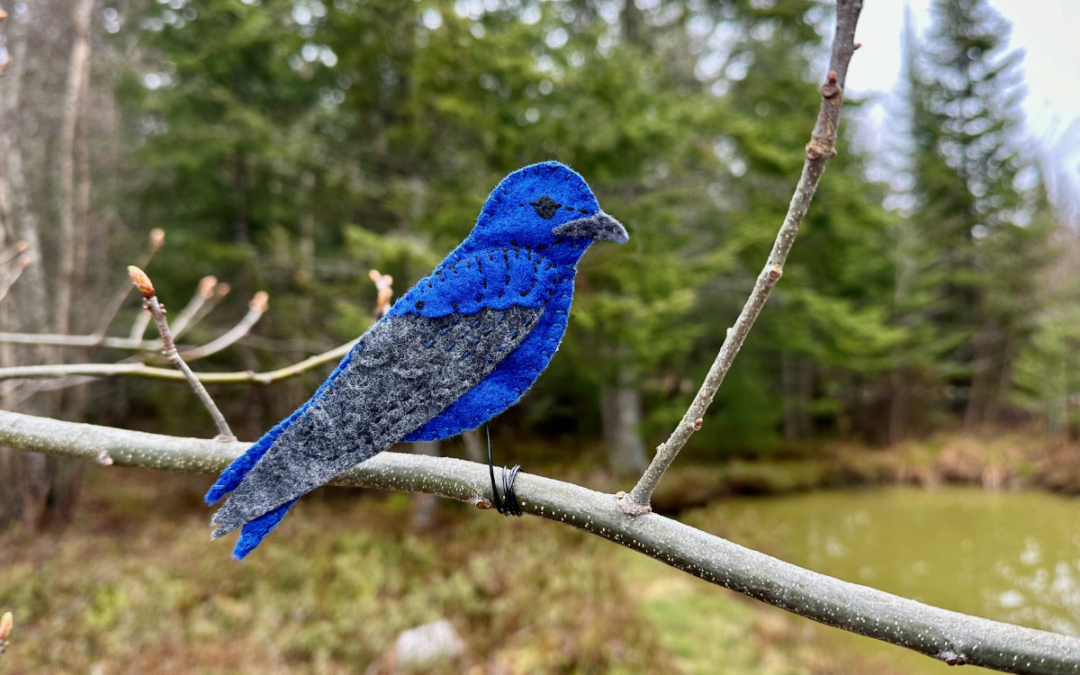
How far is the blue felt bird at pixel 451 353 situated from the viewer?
629mm

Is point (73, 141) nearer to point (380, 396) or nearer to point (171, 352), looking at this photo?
point (171, 352)

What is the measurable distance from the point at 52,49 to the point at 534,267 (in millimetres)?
6571

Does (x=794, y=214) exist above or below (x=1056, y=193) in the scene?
above

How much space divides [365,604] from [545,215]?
4158 millimetres

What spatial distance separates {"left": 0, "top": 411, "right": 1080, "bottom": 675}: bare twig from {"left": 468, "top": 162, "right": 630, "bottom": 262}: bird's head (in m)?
0.30

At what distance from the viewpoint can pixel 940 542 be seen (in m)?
5.82

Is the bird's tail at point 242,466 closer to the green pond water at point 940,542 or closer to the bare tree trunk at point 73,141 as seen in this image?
the green pond water at point 940,542

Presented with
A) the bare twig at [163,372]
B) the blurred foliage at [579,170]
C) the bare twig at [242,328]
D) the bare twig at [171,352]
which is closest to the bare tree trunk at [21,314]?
the blurred foliage at [579,170]

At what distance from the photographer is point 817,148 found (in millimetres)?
546

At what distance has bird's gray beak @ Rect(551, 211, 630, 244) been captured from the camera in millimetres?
716

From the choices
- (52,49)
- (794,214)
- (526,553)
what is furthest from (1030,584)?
(52,49)

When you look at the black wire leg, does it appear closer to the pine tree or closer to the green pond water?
the green pond water

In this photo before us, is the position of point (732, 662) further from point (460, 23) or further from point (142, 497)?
point (142, 497)

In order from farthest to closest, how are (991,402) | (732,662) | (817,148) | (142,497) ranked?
(991,402) → (142,497) → (732,662) → (817,148)
